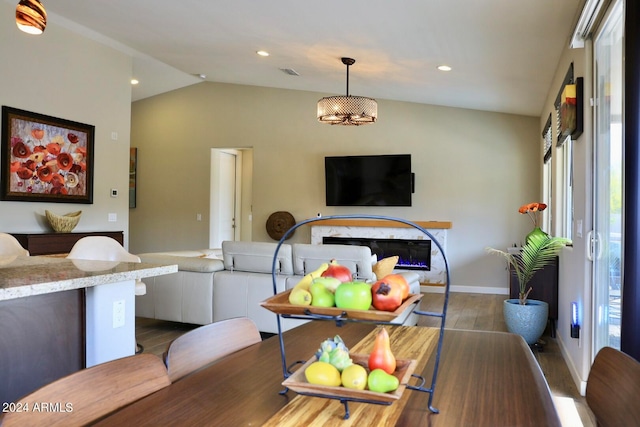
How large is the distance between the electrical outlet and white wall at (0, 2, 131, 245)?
3.86 meters

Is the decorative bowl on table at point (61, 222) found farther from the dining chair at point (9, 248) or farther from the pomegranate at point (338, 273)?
the pomegranate at point (338, 273)

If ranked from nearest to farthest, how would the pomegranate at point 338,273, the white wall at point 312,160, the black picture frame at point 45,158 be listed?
the pomegranate at point 338,273 < the black picture frame at point 45,158 < the white wall at point 312,160

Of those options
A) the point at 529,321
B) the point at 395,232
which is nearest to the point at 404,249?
the point at 395,232

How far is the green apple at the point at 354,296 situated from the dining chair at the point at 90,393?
0.48m

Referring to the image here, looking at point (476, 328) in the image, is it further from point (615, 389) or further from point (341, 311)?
point (341, 311)

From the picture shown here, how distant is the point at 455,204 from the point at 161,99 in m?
5.39

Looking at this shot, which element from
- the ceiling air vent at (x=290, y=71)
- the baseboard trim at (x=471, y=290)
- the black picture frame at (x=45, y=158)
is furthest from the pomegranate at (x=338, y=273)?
the baseboard trim at (x=471, y=290)

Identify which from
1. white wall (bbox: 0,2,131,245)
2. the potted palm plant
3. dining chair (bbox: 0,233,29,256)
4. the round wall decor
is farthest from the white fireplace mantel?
dining chair (bbox: 0,233,29,256)

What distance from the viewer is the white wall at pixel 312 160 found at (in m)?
7.19

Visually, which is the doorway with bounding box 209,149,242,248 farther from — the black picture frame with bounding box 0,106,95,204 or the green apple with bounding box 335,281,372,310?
the green apple with bounding box 335,281,372,310

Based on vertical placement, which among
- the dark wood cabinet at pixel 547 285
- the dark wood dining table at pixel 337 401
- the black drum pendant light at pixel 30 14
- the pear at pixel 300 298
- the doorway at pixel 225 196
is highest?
the black drum pendant light at pixel 30 14

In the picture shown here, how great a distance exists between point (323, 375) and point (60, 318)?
142cm

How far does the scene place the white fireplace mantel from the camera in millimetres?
7270

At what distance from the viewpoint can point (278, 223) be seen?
8.23 m
